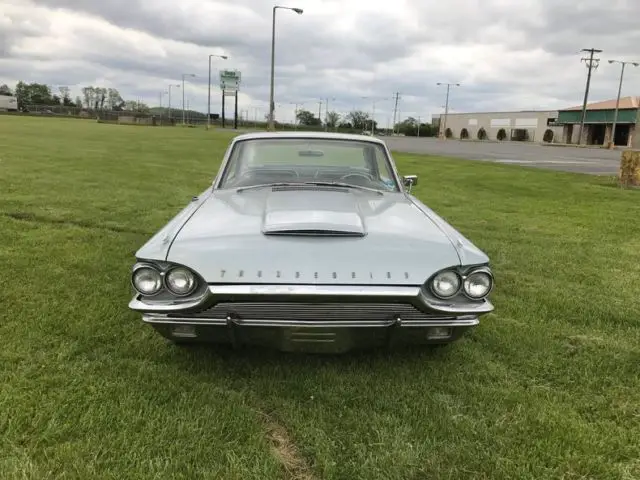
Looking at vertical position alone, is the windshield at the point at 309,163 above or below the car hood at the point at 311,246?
above

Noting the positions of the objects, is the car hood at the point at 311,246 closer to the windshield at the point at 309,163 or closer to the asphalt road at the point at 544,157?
the windshield at the point at 309,163

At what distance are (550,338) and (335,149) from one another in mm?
2139

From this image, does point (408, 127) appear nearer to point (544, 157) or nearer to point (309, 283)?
point (544, 157)

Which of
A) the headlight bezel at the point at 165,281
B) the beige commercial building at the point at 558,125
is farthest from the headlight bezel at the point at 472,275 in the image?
the beige commercial building at the point at 558,125

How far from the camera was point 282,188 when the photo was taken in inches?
152

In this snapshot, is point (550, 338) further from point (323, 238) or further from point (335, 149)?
point (335, 149)

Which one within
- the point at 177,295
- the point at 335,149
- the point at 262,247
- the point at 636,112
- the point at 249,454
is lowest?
the point at 249,454

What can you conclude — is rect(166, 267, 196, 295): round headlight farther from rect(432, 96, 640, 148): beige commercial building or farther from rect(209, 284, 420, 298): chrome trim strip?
rect(432, 96, 640, 148): beige commercial building

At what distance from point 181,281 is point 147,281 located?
180 mm

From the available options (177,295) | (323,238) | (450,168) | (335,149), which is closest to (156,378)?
(177,295)

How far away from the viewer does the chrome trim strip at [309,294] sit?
2.51 meters

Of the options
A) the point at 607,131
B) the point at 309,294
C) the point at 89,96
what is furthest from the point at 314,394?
the point at 89,96

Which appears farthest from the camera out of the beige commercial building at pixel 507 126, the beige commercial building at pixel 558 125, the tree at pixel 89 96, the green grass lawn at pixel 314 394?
the tree at pixel 89 96

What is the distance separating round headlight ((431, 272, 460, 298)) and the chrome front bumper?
0.05 m
